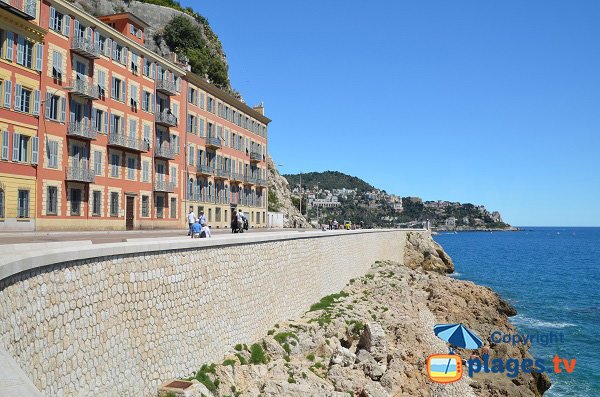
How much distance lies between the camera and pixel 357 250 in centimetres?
4088

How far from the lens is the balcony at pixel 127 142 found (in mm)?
39344

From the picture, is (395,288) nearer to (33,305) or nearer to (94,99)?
(94,99)

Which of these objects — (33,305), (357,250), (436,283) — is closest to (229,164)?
(357,250)

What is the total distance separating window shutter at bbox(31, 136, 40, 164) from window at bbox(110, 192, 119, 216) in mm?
8263

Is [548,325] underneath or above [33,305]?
underneath

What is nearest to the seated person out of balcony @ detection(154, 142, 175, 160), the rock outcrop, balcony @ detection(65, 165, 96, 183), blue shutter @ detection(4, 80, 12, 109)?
blue shutter @ detection(4, 80, 12, 109)

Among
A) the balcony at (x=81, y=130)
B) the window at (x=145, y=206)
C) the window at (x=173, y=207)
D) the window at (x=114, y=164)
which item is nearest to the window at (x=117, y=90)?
the balcony at (x=81, y=130)

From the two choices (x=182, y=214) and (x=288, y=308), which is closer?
(x=288, y=308)

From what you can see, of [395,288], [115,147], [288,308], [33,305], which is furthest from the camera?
[115,147]

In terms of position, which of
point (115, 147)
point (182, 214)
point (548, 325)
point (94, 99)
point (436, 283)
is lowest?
point (548, 325)

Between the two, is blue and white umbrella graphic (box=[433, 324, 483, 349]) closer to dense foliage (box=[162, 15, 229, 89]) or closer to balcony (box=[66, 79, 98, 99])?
balcony (box=[66, 79, 98, 99])

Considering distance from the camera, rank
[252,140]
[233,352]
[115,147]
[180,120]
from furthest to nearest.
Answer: [252,140] → [180,120] → [115,147] → [233,352]

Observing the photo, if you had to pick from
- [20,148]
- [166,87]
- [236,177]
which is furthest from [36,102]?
[236,177]

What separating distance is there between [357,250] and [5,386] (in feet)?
122
